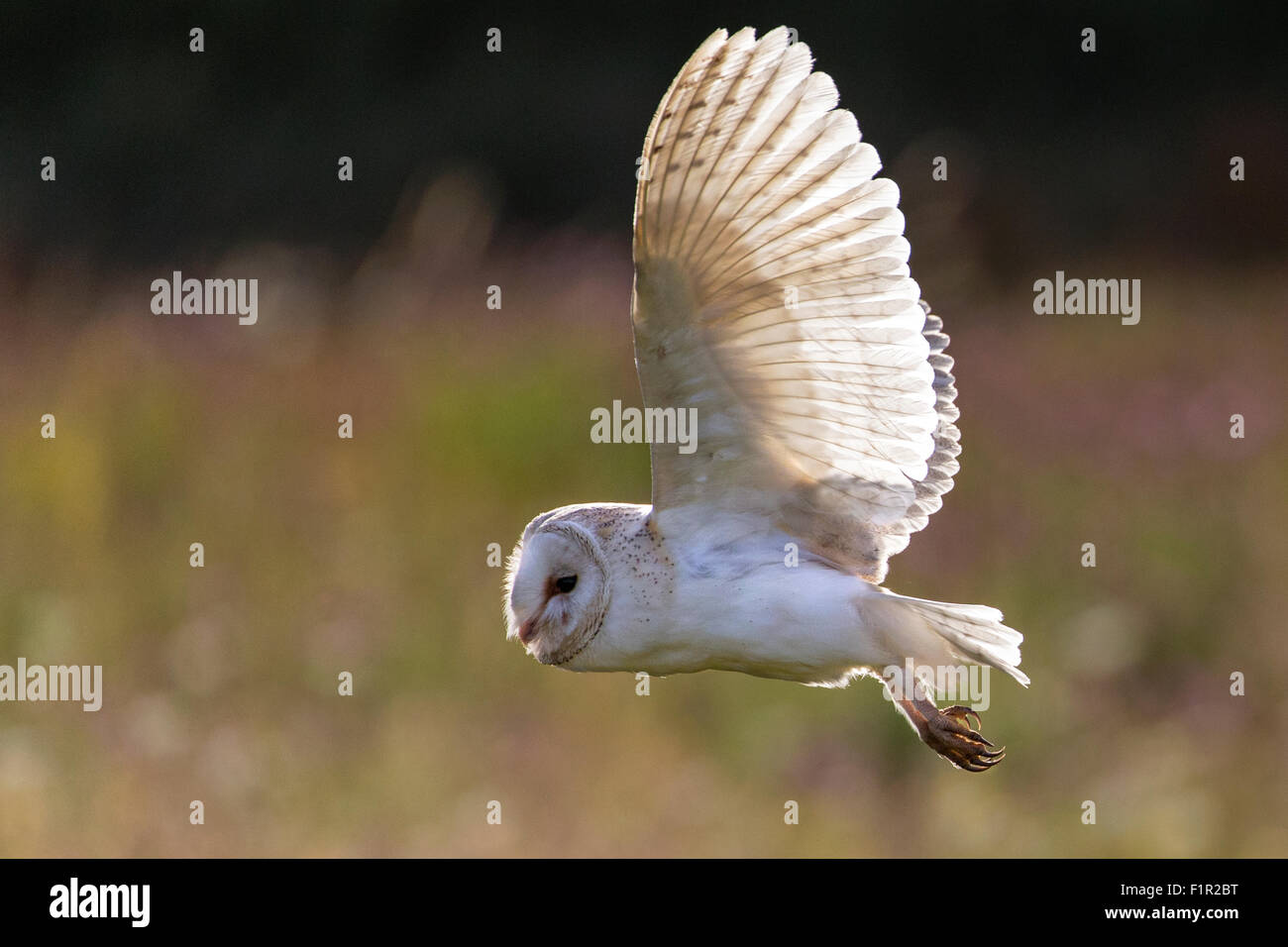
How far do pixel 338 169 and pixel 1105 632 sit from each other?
293 inches

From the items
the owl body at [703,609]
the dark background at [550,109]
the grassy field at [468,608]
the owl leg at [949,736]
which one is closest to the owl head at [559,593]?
the owl body at [703,609]

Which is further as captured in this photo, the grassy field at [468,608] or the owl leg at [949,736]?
the grassy field at [468,608]

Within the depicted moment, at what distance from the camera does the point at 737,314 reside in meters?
2.47

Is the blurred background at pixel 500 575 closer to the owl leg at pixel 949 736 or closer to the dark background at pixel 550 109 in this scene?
the dark background at pixel 550 109

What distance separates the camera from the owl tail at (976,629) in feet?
8.63

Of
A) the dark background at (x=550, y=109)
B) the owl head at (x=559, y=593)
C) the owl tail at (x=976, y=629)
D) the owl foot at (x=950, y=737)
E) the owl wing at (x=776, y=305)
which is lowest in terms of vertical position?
the owl foot at (x=950, y=737)

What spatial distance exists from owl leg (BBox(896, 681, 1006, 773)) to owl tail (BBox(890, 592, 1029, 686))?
18 centimetres

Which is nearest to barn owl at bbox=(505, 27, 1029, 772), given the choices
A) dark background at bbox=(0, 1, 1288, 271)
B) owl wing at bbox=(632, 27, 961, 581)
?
owl wing at bbox=(632, 27, 961, 581)

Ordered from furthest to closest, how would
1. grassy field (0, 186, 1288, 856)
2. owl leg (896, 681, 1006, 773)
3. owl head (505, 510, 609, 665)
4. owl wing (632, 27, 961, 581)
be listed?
1. grassy field (0, 186, 1288, 856)
2. owl leg (896, 681, 1006, 773)
3. owl head (505, 510, 609, 665)
4. owl wing (632, 27, 961, 581)

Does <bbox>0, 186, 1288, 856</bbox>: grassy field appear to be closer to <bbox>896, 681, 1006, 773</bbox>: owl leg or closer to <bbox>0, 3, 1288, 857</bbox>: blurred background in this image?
<bbox>0, 3, 1288, 857</bbox>: blurred background

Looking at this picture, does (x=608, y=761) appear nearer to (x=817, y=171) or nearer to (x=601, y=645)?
(x=601, y=645)

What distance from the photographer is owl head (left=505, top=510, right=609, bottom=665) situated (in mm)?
2590

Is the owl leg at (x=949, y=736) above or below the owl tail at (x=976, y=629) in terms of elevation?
below

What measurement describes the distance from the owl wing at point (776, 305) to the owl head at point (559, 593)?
0.18 m
